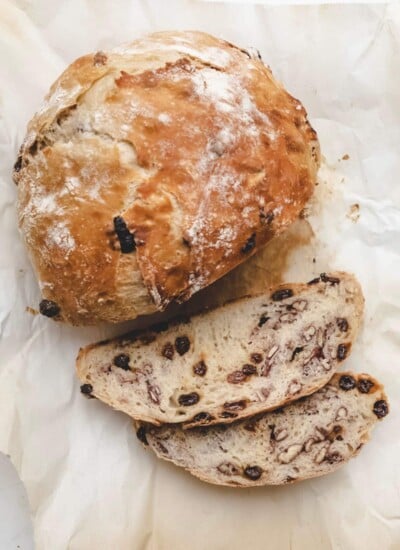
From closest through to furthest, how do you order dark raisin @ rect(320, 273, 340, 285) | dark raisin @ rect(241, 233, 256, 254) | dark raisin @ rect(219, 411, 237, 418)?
dark raisin @ rect(241, 233, 256, 254), dark raisin @ rect(219, 411, 237, 418), dark raisin @ rect(320, 273, 340, 285)

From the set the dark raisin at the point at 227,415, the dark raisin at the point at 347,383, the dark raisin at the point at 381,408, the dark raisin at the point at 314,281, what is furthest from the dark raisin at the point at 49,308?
the dark raisin at the point at 381,408

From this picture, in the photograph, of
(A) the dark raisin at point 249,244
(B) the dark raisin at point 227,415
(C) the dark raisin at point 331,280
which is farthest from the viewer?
(C) the dark raisin at point 331,280

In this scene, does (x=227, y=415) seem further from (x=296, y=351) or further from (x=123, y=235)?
(x=123, y=235)

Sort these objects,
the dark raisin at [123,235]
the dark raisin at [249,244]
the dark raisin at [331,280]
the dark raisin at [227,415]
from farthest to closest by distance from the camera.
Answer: the dark raisin at [331,280], the dark raisin at [227,415], the dark raisin at [249,244], the dark raisin at [123,235]

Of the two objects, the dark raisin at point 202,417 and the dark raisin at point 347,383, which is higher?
the dark raisin at point 347,383

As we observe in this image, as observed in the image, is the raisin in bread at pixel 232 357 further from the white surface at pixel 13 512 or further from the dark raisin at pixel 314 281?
the white surface at pixel 13 512

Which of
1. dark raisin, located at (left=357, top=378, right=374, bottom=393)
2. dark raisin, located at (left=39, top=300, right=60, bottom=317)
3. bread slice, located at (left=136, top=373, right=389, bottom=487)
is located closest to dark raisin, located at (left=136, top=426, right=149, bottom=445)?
bread slice, located at (left=136, top=373, right=389, bottom=487)

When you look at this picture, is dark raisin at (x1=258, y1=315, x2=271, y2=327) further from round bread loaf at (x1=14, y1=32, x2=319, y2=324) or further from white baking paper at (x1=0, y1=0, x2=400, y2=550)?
round bread loaf at (x1=14, y1=32, x2=319, y2=324)
